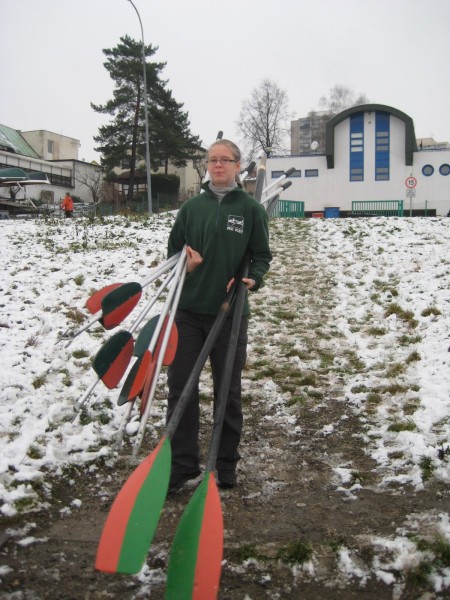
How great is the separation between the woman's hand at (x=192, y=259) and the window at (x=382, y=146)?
25.8 m

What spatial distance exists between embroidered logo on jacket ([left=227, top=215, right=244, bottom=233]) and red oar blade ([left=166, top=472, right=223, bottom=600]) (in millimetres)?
1458

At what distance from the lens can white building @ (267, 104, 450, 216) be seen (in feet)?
86.6

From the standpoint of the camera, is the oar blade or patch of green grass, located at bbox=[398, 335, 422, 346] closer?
the oar blade

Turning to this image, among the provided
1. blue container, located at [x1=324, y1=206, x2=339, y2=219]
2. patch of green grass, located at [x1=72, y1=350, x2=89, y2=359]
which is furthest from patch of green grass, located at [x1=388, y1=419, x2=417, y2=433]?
blue container, located at [x1=324, y1=206, x2=339, y2=219]

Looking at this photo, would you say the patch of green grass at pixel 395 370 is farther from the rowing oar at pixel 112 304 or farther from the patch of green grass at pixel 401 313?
the rowing oar at pixel 112 304

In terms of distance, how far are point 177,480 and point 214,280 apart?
45.7 inches

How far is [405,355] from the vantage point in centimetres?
A: 540

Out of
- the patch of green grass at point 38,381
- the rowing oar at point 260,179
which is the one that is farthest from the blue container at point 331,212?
the patch of green grass at point 38,381

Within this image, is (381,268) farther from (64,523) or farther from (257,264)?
(64,523)

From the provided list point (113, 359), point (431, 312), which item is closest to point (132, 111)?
point (431, 312)

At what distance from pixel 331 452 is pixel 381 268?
629 cm

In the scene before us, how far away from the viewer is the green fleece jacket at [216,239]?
3.09 metres

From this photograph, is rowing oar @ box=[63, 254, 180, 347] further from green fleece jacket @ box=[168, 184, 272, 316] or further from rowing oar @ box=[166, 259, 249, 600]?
rowing oar @ box=[166, 259, 249, 600]

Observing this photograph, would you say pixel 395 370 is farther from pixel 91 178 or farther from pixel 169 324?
pixel 91 178
